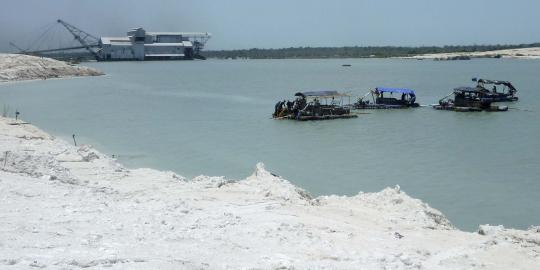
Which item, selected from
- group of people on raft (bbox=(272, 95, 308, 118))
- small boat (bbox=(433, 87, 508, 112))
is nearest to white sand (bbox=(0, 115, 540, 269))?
group of people on raft (bbox=(272, 95, 308, 118))

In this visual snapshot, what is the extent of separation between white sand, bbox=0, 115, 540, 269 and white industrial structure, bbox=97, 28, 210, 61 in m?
95.6

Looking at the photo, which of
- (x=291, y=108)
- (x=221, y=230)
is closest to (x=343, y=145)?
(x=291, y=108)

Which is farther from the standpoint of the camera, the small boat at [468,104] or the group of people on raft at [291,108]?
the small boat at [468,104]

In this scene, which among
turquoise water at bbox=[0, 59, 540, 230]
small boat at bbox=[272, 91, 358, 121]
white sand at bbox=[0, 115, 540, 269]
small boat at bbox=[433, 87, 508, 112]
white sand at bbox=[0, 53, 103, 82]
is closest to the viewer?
white sand at bbox=[0, 115, 540, 269]

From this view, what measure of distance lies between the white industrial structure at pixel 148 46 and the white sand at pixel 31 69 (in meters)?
Answer: 40.2

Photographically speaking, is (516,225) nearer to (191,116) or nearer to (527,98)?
(191,116)

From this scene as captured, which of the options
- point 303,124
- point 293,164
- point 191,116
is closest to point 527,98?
point 303,124

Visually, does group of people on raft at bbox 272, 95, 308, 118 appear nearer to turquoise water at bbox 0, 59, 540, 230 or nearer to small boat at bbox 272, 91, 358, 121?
small boat at bbox 272, 91, 358, 121

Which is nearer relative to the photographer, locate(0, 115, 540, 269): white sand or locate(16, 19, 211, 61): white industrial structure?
locate(0, 115, 540, 269): white sand

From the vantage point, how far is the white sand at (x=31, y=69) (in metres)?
52.8

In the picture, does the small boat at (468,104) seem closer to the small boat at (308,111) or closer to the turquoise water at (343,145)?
the turquoise water at (343,145)

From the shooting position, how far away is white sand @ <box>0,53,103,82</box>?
173 feet

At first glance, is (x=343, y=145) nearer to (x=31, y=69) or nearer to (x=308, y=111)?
(x=308, y=111)

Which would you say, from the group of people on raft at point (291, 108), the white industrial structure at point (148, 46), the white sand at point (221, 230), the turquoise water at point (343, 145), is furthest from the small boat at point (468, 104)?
the white industrial structure at point (148, 46)
